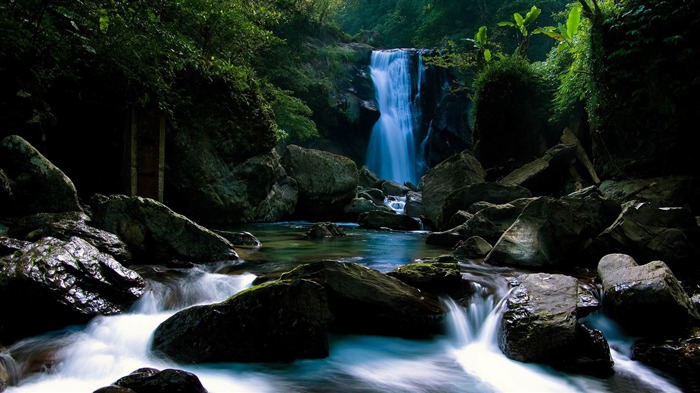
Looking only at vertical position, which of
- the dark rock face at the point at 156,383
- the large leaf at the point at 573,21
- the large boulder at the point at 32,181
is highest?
the large leaf at the point at 573,21

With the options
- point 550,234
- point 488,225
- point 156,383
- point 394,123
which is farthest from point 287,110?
point 156,383

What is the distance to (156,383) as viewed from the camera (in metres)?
2.82

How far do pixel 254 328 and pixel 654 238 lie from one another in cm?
527

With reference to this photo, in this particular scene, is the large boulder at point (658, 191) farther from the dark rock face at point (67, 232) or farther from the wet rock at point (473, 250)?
the dark rock face at point (67, 232)

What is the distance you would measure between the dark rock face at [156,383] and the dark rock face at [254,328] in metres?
→ 0.79

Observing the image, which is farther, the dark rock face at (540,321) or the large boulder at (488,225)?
the large boulder at (488,225)

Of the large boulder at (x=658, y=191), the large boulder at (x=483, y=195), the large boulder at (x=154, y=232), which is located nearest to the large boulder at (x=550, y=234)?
the large boulder at (x=658, y=191)

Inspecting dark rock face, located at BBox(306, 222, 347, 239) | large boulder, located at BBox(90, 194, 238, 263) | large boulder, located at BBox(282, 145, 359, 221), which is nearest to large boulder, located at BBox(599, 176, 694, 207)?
dark rock face, located at BBox(306, 222, 347, 239)

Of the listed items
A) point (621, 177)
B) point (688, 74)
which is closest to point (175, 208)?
point (621, 177)

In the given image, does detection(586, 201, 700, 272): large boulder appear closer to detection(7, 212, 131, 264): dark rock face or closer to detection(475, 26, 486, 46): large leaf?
detection(7, 212, 131, 264): dark rock face

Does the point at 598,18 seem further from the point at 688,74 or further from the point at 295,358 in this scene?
the point at 295,358

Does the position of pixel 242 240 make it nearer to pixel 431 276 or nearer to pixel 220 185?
pixel 220 185

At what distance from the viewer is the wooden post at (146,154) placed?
10.1 metres

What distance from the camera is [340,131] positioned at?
27.5 meters
